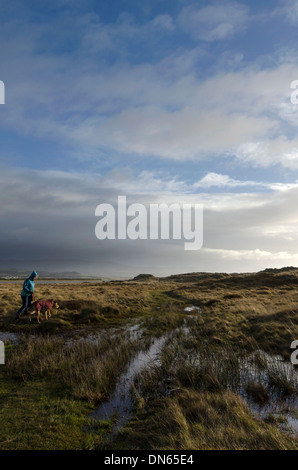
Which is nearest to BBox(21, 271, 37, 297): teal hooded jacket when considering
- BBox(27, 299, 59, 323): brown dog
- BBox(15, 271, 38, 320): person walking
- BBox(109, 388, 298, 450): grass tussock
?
BBox(15, 271, 38, 320): person walking

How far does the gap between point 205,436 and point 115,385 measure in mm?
3970

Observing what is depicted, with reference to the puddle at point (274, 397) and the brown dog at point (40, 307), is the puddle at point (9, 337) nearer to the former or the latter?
the brown dog at point (40, 307)

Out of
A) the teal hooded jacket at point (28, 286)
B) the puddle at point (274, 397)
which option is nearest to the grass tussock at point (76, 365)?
the puddle at point (274, 397)

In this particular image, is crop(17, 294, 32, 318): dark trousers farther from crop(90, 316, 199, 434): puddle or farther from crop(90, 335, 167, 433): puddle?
crop(90, 335, 167, 433): puddle

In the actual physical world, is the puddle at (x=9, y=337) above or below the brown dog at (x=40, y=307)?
below

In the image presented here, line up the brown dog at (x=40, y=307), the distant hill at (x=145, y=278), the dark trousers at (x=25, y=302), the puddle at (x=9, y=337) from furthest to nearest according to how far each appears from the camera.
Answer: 1. the distant hill at (x=145, y=278)
2. the brown dog at (x=40, y=307)
3. the dark trousers at (x=25, y=302)
4. the puddle at (x=9, y=337)

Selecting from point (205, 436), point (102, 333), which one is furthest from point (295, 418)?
point (102, 333)

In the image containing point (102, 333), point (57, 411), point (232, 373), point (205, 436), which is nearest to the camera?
point (205, 436)

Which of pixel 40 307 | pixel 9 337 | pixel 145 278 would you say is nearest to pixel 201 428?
pixel 9 337

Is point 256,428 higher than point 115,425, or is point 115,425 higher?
point 256,428

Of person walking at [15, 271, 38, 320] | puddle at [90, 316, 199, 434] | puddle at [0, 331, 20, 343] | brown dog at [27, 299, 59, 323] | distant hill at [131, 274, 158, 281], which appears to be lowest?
distant hill at [131, 274, 158, 281]

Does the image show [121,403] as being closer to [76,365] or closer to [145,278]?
[76,365]

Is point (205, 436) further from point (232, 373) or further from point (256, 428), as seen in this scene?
point (232, 373)
